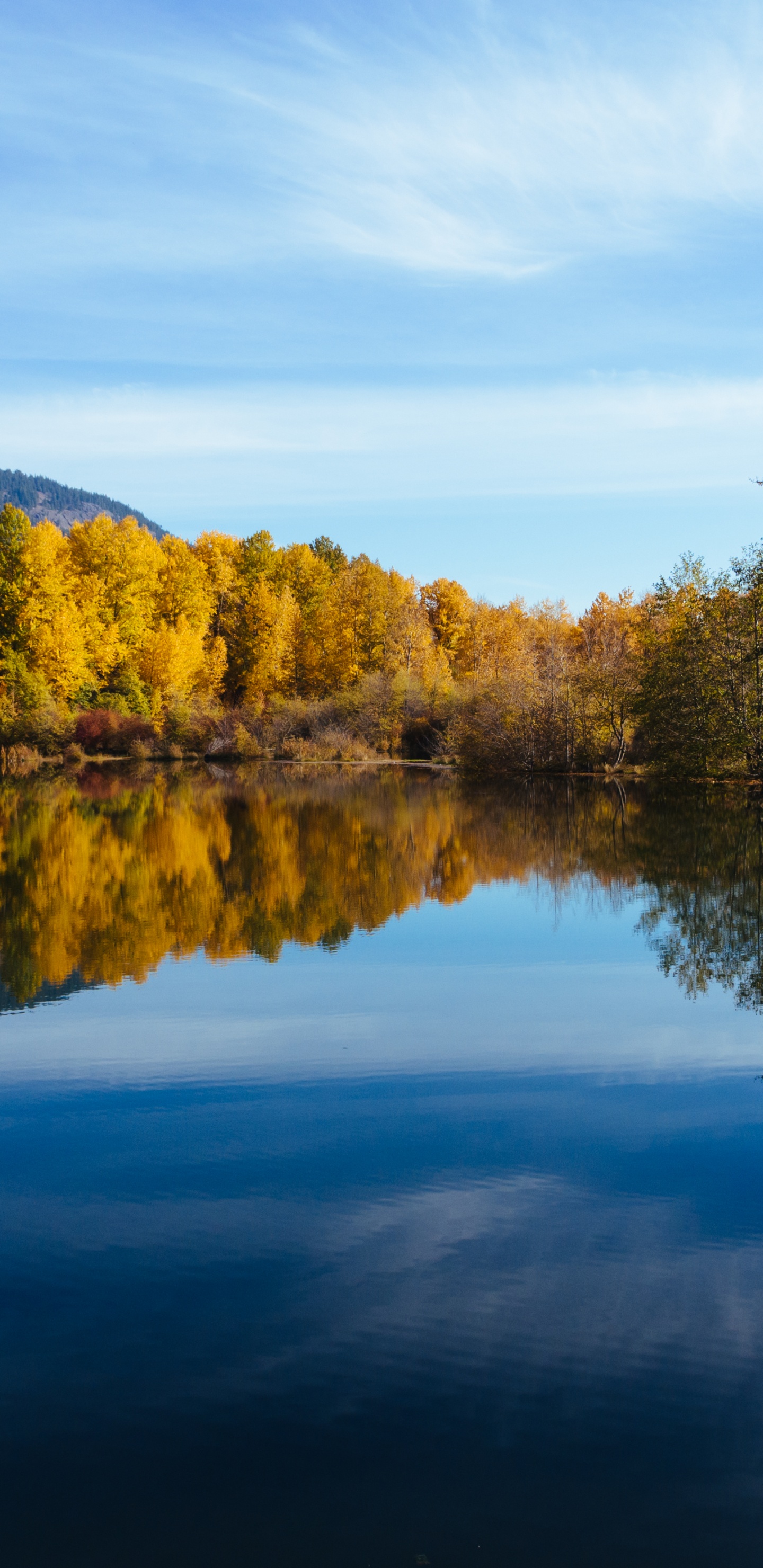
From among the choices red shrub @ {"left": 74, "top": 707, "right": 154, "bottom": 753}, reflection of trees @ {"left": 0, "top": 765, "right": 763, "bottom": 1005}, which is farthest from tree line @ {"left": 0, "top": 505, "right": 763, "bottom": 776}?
reflection of trees @ {"left": 0, "top": 765, "right": 763, "bottom": 1005}

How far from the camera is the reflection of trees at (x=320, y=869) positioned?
32.3 ft

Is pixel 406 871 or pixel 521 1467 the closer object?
pixel 521 1467

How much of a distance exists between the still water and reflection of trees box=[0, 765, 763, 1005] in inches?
8.4

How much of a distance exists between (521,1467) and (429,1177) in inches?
72.4

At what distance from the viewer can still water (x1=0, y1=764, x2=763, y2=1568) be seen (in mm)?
2867

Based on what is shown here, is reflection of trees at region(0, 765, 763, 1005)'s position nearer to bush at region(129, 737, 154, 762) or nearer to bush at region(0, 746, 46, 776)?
bush at region(0, 746, 46, 776)

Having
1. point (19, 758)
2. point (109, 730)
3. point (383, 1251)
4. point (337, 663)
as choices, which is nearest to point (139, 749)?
point (109, 730)

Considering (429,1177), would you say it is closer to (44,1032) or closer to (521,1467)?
(521,1467)

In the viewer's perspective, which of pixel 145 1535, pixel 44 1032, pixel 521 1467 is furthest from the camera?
pixel 44 1032

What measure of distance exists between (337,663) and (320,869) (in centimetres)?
3809

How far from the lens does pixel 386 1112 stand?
566 centimetres

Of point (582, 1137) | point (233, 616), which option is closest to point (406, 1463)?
point (582, 1137)

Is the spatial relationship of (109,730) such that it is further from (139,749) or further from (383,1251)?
(383,1251)

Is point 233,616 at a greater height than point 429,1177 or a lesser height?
greater
